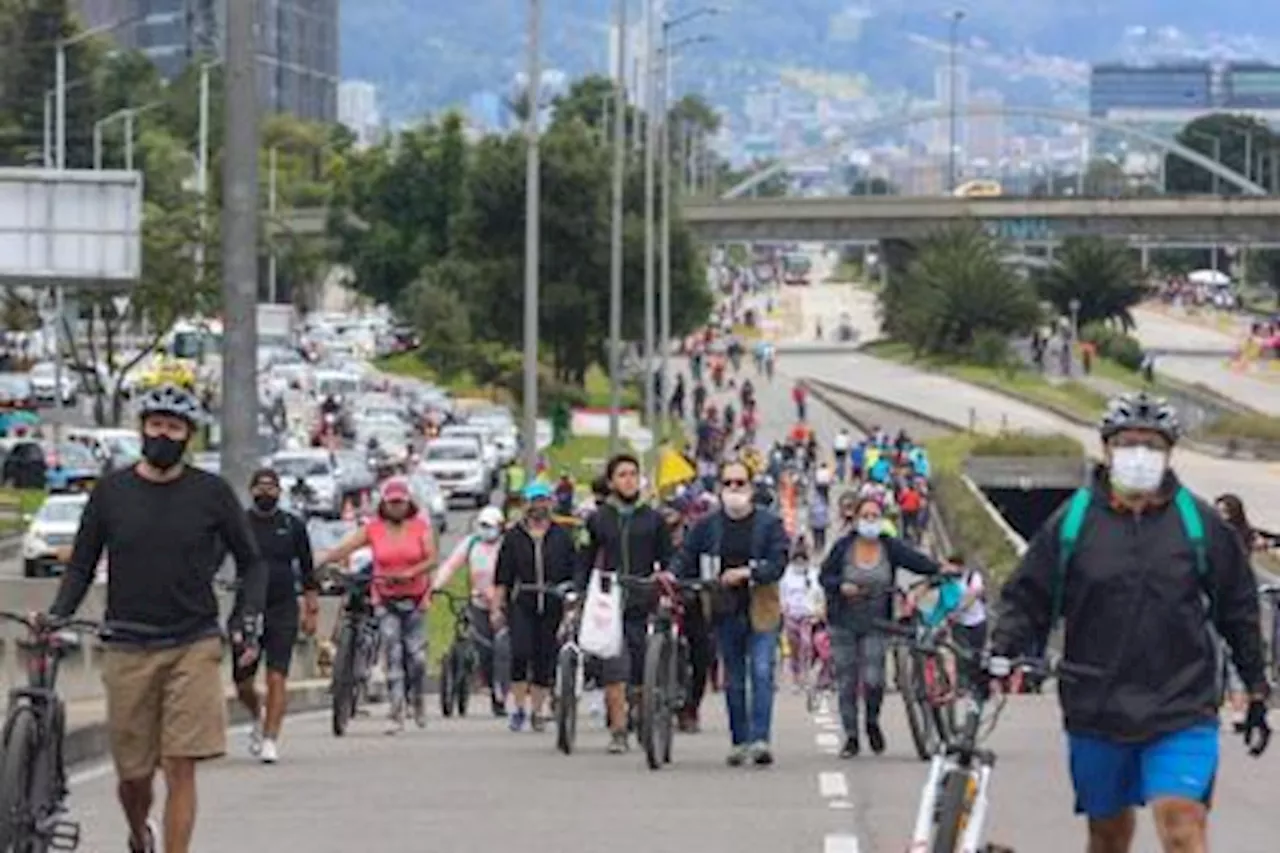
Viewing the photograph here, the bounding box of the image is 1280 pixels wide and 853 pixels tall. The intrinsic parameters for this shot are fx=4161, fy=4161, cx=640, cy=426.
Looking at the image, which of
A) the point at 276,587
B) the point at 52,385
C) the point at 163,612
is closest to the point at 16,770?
the point at 163,612

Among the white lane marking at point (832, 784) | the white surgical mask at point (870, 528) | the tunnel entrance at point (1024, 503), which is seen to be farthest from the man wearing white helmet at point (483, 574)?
the tunnel entrance at point (1024, 503)

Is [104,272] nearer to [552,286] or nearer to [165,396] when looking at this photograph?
[165,396]

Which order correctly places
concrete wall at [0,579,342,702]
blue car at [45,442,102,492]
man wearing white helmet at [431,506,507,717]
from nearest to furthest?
concrete wall at [0,579,342,702]
man wearing white helmet at [431,506,507,717]
blue car at [45,442,102,492]

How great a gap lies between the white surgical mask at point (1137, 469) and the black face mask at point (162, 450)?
3727mm

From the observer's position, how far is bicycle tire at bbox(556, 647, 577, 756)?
73.5ft

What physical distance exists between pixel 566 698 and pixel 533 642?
2.18 m

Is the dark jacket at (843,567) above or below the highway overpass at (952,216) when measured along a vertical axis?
below

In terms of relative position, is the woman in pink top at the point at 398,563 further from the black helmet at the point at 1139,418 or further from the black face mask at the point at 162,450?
the black helmet at the point at 1139,418

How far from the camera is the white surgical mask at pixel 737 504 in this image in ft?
70.1

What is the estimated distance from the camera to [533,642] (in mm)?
24688

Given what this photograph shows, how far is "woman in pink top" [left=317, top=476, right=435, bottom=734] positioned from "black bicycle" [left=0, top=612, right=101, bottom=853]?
9.51 m

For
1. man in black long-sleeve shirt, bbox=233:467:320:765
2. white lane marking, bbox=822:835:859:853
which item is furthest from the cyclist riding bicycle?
white lane marking, bbox=822:835:859:853

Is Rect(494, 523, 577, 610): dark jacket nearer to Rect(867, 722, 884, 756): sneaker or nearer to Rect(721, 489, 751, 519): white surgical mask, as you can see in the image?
Rect(867, 722, 884, 756): sneaker

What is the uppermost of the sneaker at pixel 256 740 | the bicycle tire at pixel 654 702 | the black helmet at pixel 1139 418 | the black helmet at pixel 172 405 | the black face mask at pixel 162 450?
the black helmet at pixel 1139 418
